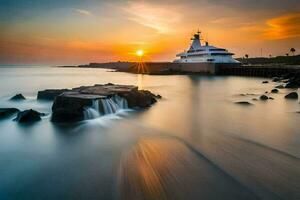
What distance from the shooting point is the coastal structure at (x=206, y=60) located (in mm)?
64825

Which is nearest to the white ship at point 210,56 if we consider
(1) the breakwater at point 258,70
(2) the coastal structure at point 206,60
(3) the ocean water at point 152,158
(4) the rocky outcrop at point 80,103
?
(2) the coastal structure at point 206,60

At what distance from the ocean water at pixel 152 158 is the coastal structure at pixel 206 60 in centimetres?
4963

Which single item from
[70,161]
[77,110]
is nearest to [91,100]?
[77,110]

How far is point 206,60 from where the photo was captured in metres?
68.1

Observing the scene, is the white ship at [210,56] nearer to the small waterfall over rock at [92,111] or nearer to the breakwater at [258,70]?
the breakwater at [258,70]

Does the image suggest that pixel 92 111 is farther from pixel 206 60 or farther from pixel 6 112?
pixel 206 60

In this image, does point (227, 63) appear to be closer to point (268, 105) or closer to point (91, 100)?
point (268, 105)

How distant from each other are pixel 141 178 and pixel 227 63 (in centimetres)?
6172

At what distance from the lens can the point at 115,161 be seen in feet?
29.7

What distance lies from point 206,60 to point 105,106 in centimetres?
5490

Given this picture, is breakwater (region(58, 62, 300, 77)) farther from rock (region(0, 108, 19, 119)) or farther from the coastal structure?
rock (region(0, 108, 19, 119))

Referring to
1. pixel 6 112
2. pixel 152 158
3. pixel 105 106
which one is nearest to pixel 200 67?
pixel 105 106

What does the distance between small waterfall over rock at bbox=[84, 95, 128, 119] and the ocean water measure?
18.6 inches

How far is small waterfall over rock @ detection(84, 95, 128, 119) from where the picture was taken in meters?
15.3
